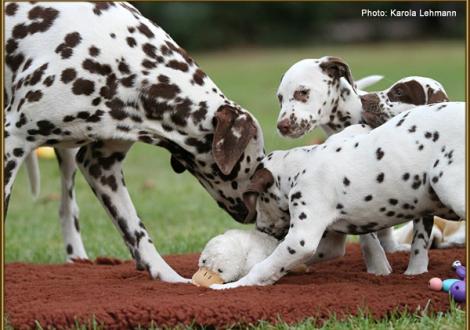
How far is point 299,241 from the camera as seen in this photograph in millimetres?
5168

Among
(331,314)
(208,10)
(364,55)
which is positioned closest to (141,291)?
(331,314)

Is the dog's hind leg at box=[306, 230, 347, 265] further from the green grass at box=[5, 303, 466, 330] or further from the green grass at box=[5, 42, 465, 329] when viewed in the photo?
the green grass at box=[5, 42, 465, 329]

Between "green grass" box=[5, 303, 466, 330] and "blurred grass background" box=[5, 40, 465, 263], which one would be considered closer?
"green grass" box=[5, 303, 466, 330]

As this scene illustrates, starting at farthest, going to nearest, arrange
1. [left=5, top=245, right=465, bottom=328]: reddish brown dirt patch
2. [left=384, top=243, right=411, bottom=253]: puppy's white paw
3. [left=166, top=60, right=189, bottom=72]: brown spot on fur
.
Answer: [left=384, top=243, right=411, bottom=253]: puppy's white paw < [left=166, top=60, right=189, bottom=72]: brown spot on fur < [left=5, top=245, right=465, bottom=328]: reddish brown dirt patch

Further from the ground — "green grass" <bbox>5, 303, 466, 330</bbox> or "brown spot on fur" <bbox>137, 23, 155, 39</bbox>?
"brown spot on fur" <bbox>137, 23, 155, 39</bbox>

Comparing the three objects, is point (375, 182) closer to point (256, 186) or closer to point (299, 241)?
point (299, 241)

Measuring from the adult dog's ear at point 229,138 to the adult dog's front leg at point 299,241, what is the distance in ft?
2.23

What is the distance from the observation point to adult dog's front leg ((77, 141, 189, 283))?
20.7ft

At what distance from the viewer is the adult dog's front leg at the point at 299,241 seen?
5172mm

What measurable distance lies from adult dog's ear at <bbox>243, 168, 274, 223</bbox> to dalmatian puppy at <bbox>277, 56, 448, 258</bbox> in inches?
11.3

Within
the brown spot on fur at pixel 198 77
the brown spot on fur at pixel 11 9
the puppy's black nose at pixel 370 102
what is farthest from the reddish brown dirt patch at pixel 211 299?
the brown spot on fur at pixel 11 9

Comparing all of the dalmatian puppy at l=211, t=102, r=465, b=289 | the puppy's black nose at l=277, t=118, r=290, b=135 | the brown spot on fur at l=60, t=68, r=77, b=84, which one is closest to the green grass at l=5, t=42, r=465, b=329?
the dalmatian puppy at l=211, t=102, r=465, b=289

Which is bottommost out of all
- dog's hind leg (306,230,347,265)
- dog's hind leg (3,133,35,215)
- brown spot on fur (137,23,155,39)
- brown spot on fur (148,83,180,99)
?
dog's hind leg (306,230,347,265)

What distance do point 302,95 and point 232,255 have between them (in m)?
1.09
